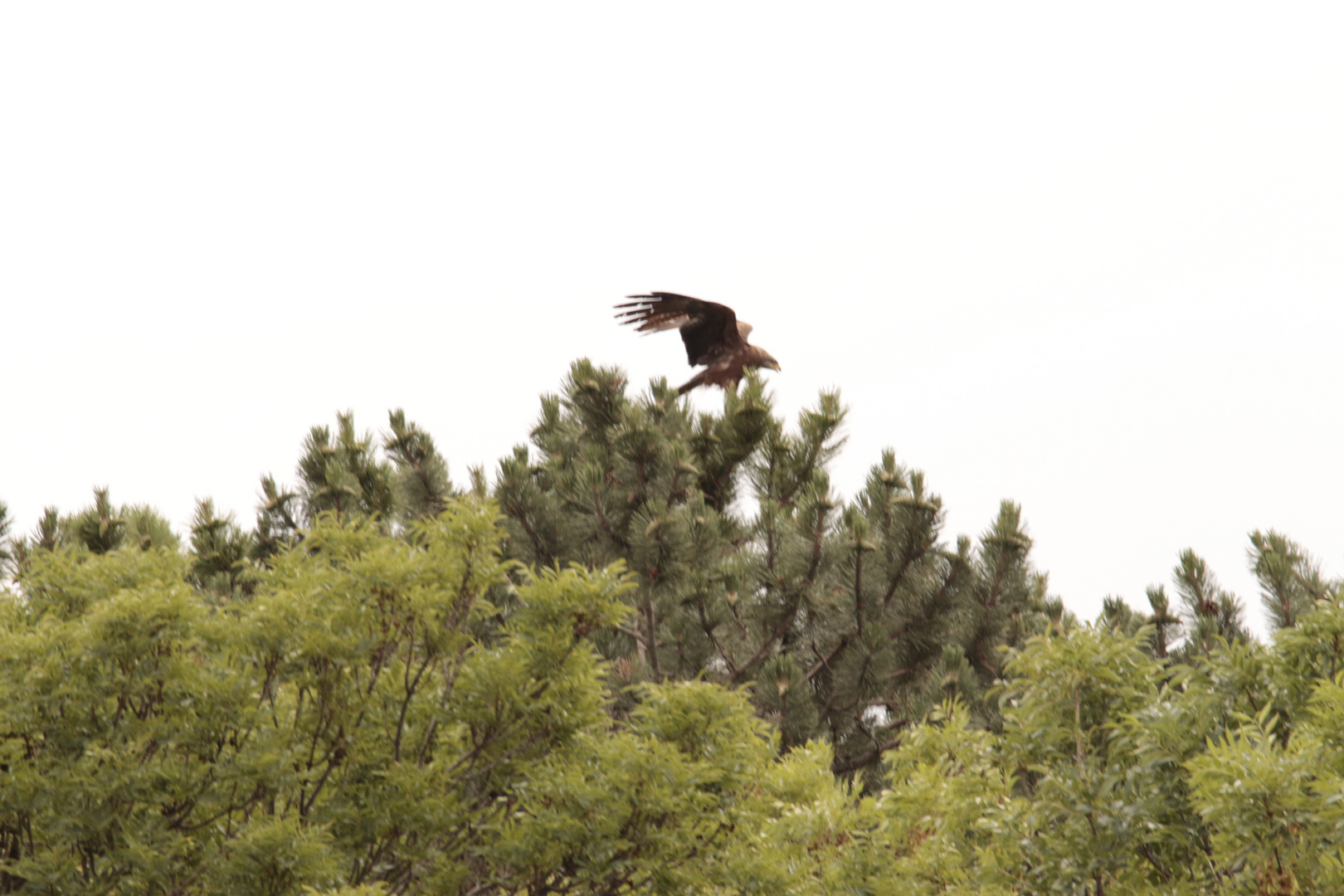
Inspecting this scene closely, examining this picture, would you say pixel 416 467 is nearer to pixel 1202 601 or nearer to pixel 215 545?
pixel 215 545

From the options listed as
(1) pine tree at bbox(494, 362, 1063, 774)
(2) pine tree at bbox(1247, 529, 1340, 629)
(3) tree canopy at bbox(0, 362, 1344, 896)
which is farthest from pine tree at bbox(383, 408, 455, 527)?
(2) pine tree at bbox(1247, 529, 1340, 629)

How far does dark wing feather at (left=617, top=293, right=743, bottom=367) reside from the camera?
45.7ft

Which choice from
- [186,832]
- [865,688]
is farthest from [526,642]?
[865,688]

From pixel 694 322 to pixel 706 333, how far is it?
0.75ft

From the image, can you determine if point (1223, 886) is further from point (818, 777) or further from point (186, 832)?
point (186, 832)

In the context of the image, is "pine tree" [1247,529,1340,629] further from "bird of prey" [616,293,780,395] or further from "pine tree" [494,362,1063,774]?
"bird of prey" [616,293,780,395]

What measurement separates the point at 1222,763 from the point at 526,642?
3.08m

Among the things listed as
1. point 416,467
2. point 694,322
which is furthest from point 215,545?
point 694,322

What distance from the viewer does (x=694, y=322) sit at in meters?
14.2

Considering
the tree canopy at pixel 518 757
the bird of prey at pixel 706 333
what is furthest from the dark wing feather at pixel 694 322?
the tree canopy at pixel 518 757

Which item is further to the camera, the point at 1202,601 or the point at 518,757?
the point at 1202,601

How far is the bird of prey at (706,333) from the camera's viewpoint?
45.8 feet

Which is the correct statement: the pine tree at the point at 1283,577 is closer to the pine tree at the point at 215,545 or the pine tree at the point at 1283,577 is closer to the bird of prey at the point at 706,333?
the bird of prey at the point at 706,333

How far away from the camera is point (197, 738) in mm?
5484
